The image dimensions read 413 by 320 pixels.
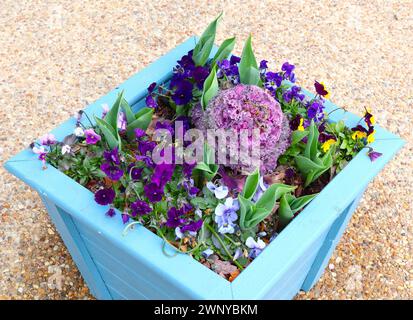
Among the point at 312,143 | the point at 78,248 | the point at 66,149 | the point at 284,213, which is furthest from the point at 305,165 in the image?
the point at 78,248

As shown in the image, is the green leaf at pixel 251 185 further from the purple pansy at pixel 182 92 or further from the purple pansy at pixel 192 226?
the purple pansy at pixel 182 92

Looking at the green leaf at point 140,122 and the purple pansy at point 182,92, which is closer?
the green leaf at point 140,122

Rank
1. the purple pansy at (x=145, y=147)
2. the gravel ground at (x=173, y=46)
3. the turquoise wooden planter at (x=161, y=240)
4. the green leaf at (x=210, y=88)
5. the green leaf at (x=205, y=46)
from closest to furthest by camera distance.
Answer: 1. the turquoise wooden planter at (x=161, y=240)
2. the purple pansy at (x=145, y=147)
3. the green leaf at (x=210, y=88)
4. the green leaf at (x=205, y=46)
5. the gravel ground at (x=173, y=46)

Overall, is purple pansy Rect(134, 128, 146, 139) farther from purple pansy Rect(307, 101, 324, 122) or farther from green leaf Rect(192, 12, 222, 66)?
purple pansy Rect(307, 101, 324, 122)

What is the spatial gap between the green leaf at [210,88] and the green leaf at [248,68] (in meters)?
0.14

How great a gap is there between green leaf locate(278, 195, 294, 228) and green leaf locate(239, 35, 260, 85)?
49 centimetres

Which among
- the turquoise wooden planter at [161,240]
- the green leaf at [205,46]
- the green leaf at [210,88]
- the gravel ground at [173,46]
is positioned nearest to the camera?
the turquoise wooden planter at [161,240]

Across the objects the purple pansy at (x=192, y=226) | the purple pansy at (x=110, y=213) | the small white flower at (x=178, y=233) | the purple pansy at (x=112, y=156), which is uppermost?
the purple pansy at (x=112, y=156)

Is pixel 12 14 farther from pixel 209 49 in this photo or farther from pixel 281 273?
pixel 281 273

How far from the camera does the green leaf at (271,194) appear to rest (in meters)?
1.46

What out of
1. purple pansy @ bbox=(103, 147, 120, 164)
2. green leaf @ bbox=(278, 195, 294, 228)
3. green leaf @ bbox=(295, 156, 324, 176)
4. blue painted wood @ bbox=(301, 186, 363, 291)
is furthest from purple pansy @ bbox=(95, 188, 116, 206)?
blue painted wood @ bbox=(301, 186, 363, 291)

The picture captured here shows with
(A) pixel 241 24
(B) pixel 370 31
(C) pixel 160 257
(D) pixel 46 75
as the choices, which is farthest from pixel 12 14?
(C) pixel 160 257

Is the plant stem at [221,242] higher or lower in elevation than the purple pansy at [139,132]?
lower

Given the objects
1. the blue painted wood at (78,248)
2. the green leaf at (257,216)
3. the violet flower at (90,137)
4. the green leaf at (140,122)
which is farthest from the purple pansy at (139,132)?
the green leaf at (257,216)
